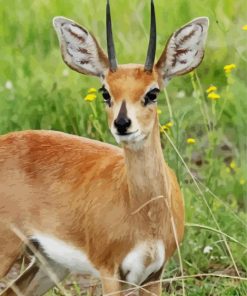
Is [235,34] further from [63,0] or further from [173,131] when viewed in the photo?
[173,131]

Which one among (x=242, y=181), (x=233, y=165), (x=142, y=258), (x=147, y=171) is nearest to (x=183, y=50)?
(x=147, y=171)

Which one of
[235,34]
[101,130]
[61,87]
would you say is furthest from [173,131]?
[235,34]

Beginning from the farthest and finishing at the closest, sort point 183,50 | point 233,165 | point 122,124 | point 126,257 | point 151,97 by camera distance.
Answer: point 233,165 → point 183,50 → point 126,257 → point 151,97 → point 122,124

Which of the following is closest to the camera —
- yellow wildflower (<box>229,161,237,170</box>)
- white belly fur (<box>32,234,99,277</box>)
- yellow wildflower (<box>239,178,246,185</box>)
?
white belly fur (<box>32,234,99,277</box>)

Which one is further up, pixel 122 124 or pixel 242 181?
pixel 122 124

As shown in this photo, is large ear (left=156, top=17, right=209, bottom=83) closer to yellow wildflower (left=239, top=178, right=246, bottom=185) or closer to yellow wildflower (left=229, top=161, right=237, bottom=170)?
yellow wildflower (left=239, top=178, right=246, bottom=185)

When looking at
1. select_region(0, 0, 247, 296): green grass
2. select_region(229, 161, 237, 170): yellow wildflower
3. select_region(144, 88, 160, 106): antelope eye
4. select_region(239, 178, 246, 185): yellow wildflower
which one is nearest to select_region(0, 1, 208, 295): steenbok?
select_region(144, 88, 160, 106): antelope eye

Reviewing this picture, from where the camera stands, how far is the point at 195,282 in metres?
8.47

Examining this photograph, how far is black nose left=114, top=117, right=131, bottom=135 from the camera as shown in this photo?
683 cm

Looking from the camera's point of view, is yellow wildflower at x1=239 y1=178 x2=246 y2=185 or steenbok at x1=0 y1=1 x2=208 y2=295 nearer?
steenbok at x1=0 y1=1 x2=208 y2=295

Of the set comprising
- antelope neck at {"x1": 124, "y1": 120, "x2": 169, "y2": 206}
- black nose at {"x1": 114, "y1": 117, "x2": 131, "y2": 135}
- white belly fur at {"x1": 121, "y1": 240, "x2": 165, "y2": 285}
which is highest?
black nose at {"x1": 114, "y1": 117, "x2": 131, "y2": 135}

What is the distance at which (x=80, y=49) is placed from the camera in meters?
7.49

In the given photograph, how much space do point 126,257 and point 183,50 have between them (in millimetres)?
1021

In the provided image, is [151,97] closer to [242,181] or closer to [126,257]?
[126,257]
